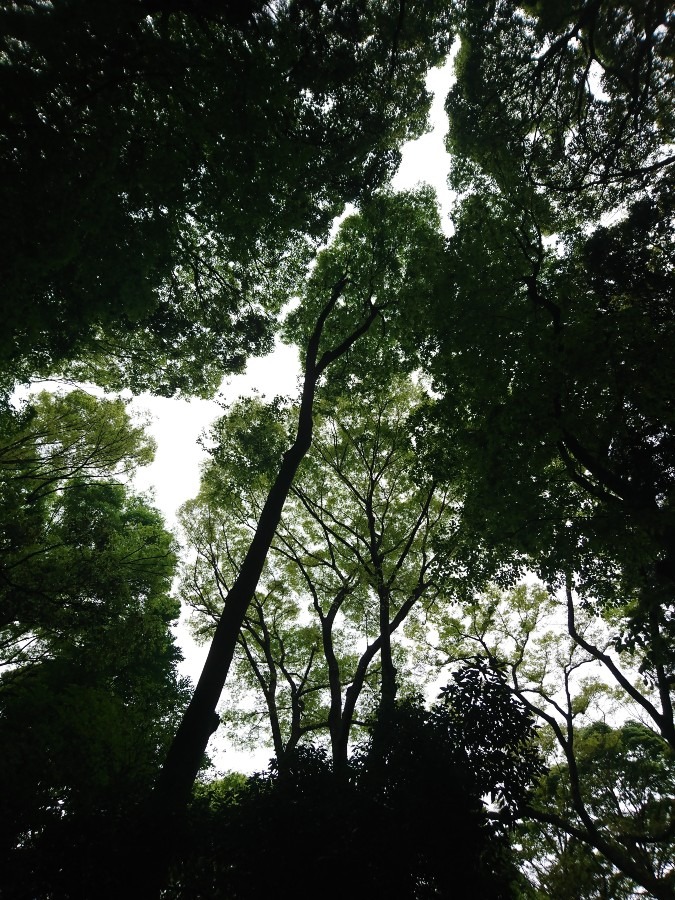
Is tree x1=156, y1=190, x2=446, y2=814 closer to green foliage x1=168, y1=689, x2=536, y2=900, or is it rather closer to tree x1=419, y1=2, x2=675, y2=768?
tree x1=419, y1=2, x2=675, y2=768

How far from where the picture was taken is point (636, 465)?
6969mm

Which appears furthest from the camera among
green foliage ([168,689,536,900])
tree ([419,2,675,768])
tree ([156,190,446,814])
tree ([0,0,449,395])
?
tree ([156,190,446,814])

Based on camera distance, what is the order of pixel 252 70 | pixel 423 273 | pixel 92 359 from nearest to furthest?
pixel 252 70 < pixel 423 273 < pixel 92 359

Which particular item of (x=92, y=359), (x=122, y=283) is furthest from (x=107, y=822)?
(x=92, y=359)

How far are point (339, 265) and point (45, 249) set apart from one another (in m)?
8.52

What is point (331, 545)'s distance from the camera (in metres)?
13.5

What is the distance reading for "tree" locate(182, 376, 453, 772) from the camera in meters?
11.9

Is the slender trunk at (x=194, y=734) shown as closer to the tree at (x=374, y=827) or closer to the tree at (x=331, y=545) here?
the tree at (x=374, y=827)

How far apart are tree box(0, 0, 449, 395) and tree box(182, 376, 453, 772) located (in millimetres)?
4145

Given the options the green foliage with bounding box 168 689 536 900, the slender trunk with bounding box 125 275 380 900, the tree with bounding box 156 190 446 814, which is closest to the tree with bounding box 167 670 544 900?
the green foliage with bounding box 168 689 536 900

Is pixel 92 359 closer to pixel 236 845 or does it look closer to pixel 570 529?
pixel 236 845

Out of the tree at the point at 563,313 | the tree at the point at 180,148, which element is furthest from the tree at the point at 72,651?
the tree at the point at 563,313

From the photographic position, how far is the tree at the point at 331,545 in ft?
39.1

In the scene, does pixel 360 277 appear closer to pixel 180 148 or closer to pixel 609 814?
pixel 180 148
